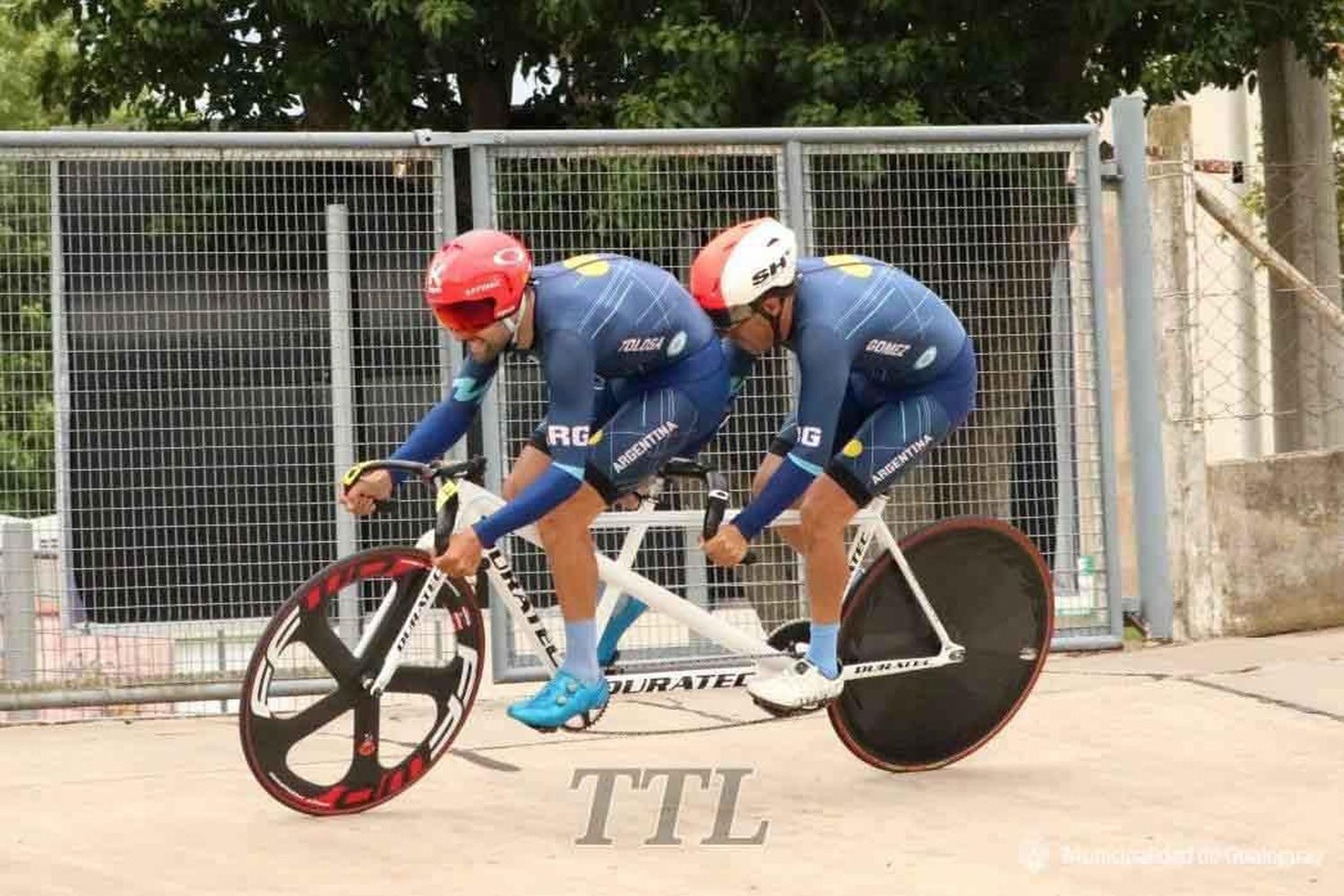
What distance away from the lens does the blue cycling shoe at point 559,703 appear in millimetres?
6746

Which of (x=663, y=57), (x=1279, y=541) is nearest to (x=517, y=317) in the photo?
(x=1279, y=541)

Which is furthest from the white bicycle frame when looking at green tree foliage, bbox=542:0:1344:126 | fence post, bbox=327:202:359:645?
green tree foliage, bbox=542:0:1344:126

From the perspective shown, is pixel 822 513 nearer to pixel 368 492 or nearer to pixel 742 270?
pixel 742 270

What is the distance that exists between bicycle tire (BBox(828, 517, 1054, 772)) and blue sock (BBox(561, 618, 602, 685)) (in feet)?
2.88

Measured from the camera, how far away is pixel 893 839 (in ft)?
21.4

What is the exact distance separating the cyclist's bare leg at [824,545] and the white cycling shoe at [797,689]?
0.17m

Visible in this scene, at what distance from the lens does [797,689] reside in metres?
7.00

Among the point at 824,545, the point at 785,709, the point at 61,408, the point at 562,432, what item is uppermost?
the point at 61,408

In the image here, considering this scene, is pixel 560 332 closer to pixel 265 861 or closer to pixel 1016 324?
pixel 265 861

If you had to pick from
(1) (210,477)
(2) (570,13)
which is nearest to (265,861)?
(1) (210,477)

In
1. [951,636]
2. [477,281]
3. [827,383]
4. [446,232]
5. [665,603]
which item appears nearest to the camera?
[477,281]

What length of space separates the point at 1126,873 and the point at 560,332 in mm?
2132

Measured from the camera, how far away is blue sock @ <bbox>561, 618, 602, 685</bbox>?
6.86m

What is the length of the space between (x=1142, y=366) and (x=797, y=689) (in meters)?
3.73
